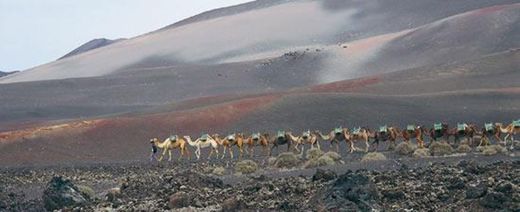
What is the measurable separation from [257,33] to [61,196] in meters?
106

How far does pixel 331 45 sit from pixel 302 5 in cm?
3625

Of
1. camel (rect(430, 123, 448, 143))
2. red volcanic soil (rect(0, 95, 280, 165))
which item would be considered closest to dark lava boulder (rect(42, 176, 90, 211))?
camel (rect(430, 123, 448, 143))

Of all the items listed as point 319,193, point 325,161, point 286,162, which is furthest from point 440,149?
point 319,193

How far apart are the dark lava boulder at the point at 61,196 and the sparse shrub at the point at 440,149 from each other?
13571 mm

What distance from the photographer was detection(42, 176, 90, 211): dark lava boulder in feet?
81.6

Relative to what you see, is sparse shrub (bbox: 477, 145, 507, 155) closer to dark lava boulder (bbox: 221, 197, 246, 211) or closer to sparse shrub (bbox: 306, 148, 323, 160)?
sparse shrub (bbox: 306, 148, 323, 160)

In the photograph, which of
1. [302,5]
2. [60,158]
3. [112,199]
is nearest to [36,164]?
[60,158]

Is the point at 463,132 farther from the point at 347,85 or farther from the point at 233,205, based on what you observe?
the point at 347,85

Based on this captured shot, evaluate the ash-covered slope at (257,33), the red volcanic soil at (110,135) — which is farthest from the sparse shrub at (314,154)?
the ash-covered slope at (257,33)

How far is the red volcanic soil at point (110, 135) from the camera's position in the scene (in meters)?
50.9

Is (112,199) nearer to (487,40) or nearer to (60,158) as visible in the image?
(60,158)

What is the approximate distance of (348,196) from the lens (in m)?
18.5

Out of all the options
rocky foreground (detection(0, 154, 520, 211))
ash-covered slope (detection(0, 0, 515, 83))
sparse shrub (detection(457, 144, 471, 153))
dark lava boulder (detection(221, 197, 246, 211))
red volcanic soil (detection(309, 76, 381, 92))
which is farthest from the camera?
ash-covered slope (detection(0, 0, 515, 83))

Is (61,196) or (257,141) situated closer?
(61,196)
